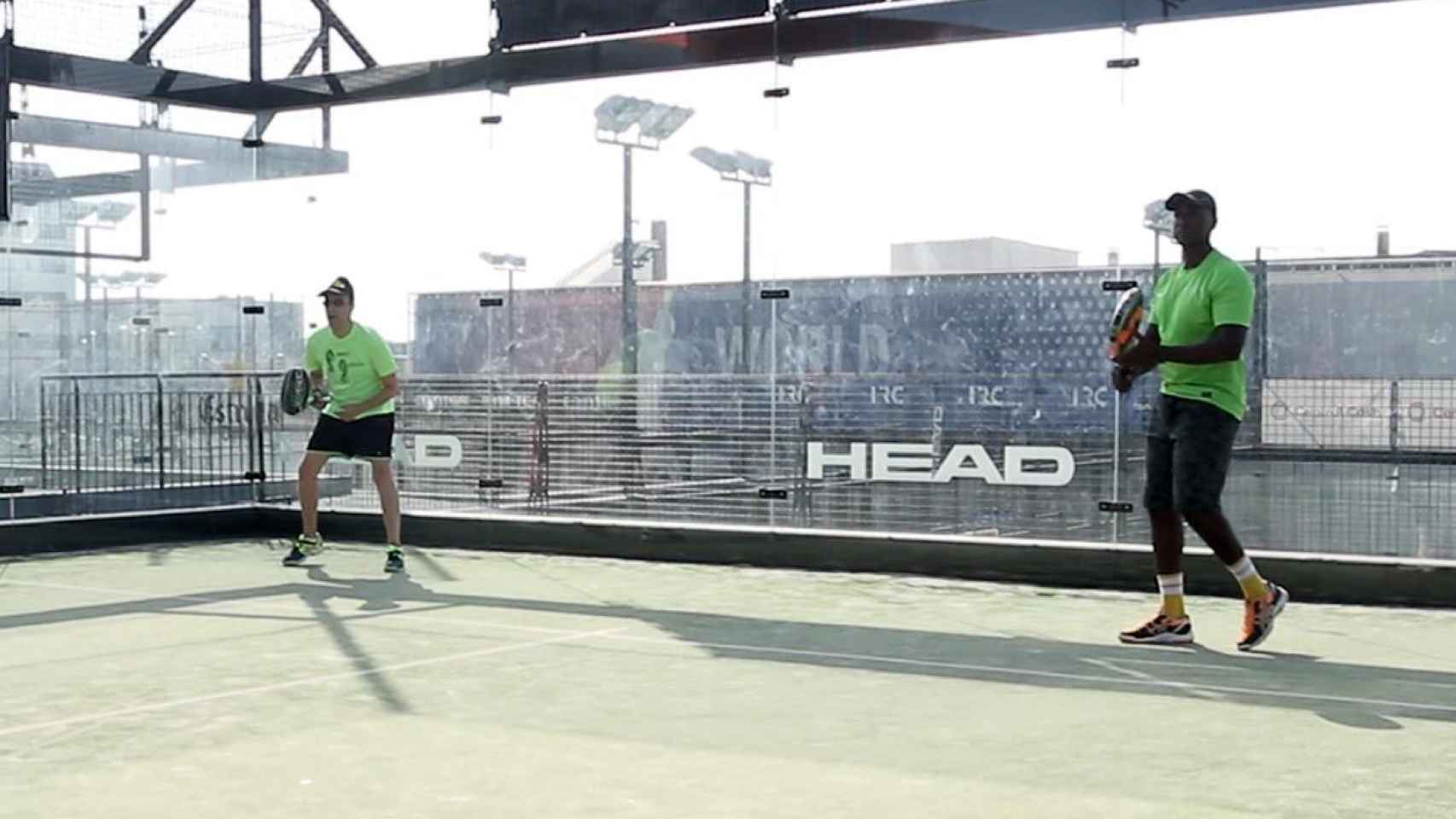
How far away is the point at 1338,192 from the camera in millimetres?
8375

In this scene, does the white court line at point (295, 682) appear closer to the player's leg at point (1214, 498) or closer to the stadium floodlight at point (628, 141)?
the player's leg at point (1214, 498)

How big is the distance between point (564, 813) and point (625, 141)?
7.24 m

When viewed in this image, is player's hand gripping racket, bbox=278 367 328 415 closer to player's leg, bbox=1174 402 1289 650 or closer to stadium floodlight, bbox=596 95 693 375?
stadium floodlight, bbox=596 95 693 375

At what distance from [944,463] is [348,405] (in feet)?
11.2

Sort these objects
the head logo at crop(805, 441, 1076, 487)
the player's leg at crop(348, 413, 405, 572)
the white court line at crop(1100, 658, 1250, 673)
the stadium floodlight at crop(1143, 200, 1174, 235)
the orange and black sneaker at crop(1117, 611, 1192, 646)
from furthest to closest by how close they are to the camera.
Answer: the player's leg at crop(348, 413, 405, 572) → the head logo at crop(805, 441, 1076, 487) → the stadium floodlight at crop(1143, 200, 1174, 235) → the orange and black sneaker at crop(1117, 611, 1192, 646) → the white court line at crop(1100, 658, 1250, 673)

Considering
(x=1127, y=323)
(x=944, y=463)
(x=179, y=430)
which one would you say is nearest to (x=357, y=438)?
(x=179, y=430)

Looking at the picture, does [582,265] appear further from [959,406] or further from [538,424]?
[959,406]

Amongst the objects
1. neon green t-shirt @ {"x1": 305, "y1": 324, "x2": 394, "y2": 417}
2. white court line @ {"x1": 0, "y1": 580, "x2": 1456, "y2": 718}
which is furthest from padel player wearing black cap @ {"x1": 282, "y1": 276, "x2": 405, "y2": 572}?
white court line @ {"x1": 0, "y1": 580, "x2": 1456, "y2": 718}

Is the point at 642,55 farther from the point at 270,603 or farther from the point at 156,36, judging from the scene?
the point at 270,603

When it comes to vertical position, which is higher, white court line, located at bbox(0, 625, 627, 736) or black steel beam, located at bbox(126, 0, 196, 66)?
black steel beam, located at bbox(126, 0, 196, 66)

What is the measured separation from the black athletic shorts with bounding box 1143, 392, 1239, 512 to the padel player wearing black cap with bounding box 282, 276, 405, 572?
4685 millimetres

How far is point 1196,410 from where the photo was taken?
265 inches

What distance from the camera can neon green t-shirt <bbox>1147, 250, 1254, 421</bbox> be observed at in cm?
667

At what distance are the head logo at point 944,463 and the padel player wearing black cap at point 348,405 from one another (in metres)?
2.46
